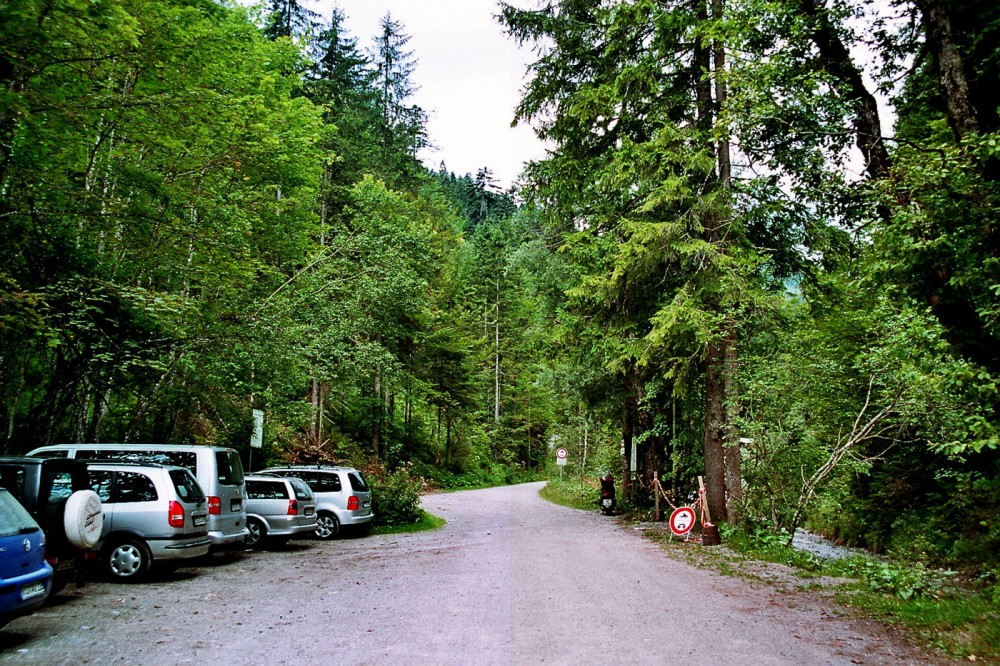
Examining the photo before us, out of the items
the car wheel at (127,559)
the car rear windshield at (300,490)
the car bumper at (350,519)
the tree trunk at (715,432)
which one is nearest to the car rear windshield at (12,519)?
the car wheel at (127,559)

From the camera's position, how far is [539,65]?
17.0 metres

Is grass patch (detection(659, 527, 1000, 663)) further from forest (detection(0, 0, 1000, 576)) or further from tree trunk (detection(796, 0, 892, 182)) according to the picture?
tree trunk (detection(796, 0, 892, 182))

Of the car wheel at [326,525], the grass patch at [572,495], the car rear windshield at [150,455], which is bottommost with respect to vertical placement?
the grass patch at [572,495]

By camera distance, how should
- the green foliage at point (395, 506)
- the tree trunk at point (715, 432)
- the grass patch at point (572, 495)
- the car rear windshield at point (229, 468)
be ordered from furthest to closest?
the grass patch at point (572, 495)
the green foliage at point (395, 506)
the tree trunk at point (715, 432)
the car rear windshield at point (229, 468)

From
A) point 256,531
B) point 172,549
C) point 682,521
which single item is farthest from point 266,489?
point 682,521

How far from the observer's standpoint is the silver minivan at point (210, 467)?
35.2ft

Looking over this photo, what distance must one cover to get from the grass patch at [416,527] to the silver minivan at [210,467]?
22.8 feet

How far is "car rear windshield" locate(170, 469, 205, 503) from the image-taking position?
9.74 meters

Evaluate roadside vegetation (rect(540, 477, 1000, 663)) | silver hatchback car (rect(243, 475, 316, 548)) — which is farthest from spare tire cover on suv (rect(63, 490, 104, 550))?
roadside vegetation (rect(540, 477, 1000, 663))

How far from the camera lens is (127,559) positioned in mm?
9375

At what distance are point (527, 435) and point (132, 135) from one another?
45837 millimetres

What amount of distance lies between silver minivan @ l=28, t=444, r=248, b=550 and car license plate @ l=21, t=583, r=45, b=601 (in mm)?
4762

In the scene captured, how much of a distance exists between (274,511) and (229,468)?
99.1 inches

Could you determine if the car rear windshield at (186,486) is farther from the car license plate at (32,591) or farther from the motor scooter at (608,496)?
the motor scooter at (608,496)
